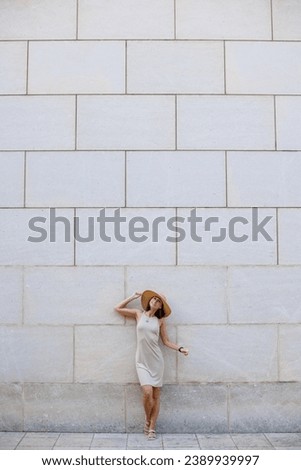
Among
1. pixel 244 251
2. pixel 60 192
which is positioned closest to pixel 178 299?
pixel 244 251

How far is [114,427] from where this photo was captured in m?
7.48

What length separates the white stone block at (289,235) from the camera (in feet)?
25.2

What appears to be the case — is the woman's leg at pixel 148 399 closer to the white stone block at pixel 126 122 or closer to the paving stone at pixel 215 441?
the paving stone at pixel 215 441

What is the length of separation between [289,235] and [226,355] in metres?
2.08

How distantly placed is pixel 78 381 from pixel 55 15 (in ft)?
18.8

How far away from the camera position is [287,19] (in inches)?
312

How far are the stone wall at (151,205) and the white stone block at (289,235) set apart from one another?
2 cm

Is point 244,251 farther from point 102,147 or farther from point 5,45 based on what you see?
point 5,45

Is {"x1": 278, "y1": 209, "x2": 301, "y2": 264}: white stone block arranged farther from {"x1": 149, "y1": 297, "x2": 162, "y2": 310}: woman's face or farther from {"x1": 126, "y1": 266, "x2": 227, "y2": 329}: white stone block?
{"x1": 149, "y1": 297, "x2": 162, "y2": 310}: woman's face

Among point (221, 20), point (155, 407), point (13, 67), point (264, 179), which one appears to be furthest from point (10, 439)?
point (221, 20)

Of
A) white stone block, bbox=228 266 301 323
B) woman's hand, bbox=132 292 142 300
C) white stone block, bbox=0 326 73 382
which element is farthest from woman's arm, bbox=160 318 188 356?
white stone block, bbox=0 326 73 382

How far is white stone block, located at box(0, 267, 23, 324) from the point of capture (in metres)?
7.61

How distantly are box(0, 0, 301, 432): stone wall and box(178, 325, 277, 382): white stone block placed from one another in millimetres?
21

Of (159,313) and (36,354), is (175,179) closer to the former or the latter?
(159,313)
